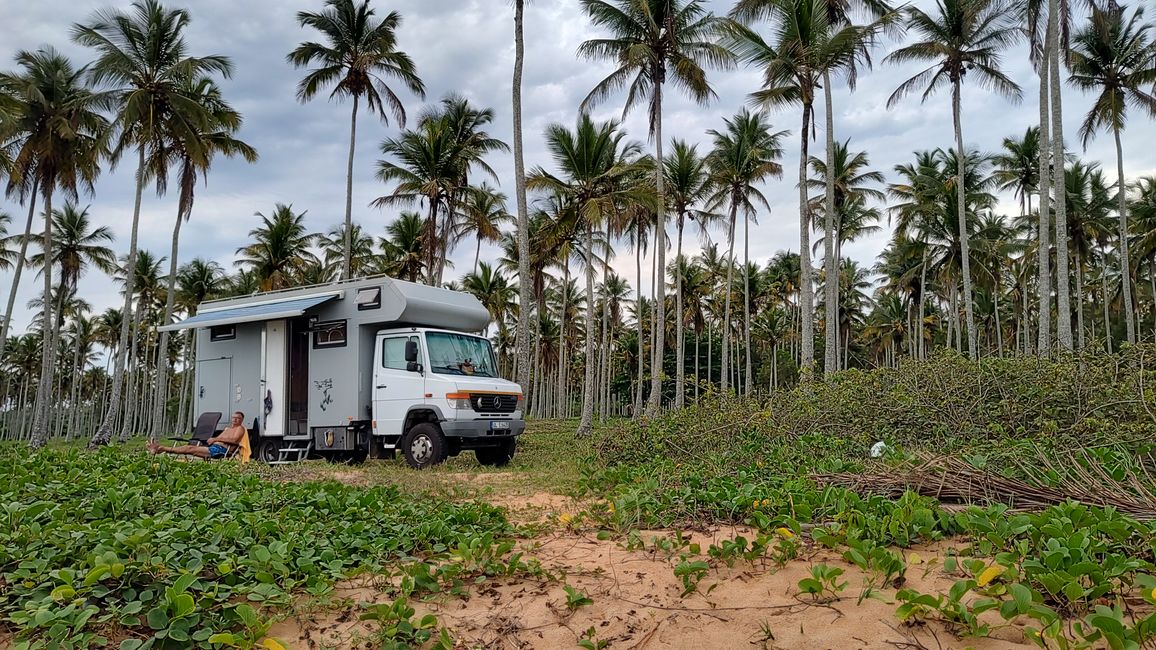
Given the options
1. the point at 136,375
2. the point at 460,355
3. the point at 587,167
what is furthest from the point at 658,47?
the point at 136,375

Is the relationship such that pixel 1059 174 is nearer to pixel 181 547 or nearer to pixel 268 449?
pixel 268 449

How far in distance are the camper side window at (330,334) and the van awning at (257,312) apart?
1.60 ft

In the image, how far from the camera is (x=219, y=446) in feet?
41.8

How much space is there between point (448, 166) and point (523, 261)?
8.31 metres

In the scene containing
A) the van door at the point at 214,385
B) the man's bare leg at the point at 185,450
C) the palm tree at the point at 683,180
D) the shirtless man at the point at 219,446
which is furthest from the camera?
the palm tree at the point at 683,180

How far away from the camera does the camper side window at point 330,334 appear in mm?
12711

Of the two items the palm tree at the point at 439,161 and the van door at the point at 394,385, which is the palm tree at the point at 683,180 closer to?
the palm tree at the point at 439,161

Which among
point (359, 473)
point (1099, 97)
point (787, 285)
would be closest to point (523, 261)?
point (359, 473)

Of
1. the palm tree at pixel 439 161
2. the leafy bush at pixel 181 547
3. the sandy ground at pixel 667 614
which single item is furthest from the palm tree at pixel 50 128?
the sandy ground at pixel 667 614

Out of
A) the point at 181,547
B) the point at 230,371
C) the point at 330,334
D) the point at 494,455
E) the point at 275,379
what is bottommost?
the point at 494,455

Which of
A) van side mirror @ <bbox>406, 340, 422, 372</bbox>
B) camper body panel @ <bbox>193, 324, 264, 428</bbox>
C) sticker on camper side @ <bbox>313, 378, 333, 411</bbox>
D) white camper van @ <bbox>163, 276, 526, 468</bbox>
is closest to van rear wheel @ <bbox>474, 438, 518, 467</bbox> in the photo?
white camper van @ <bbox>163, 276, 526, 468</bbox>

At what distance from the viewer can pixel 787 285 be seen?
4791 centimetres

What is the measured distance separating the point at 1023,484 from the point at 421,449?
354 inches

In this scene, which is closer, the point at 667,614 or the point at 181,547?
the point at 667,614
